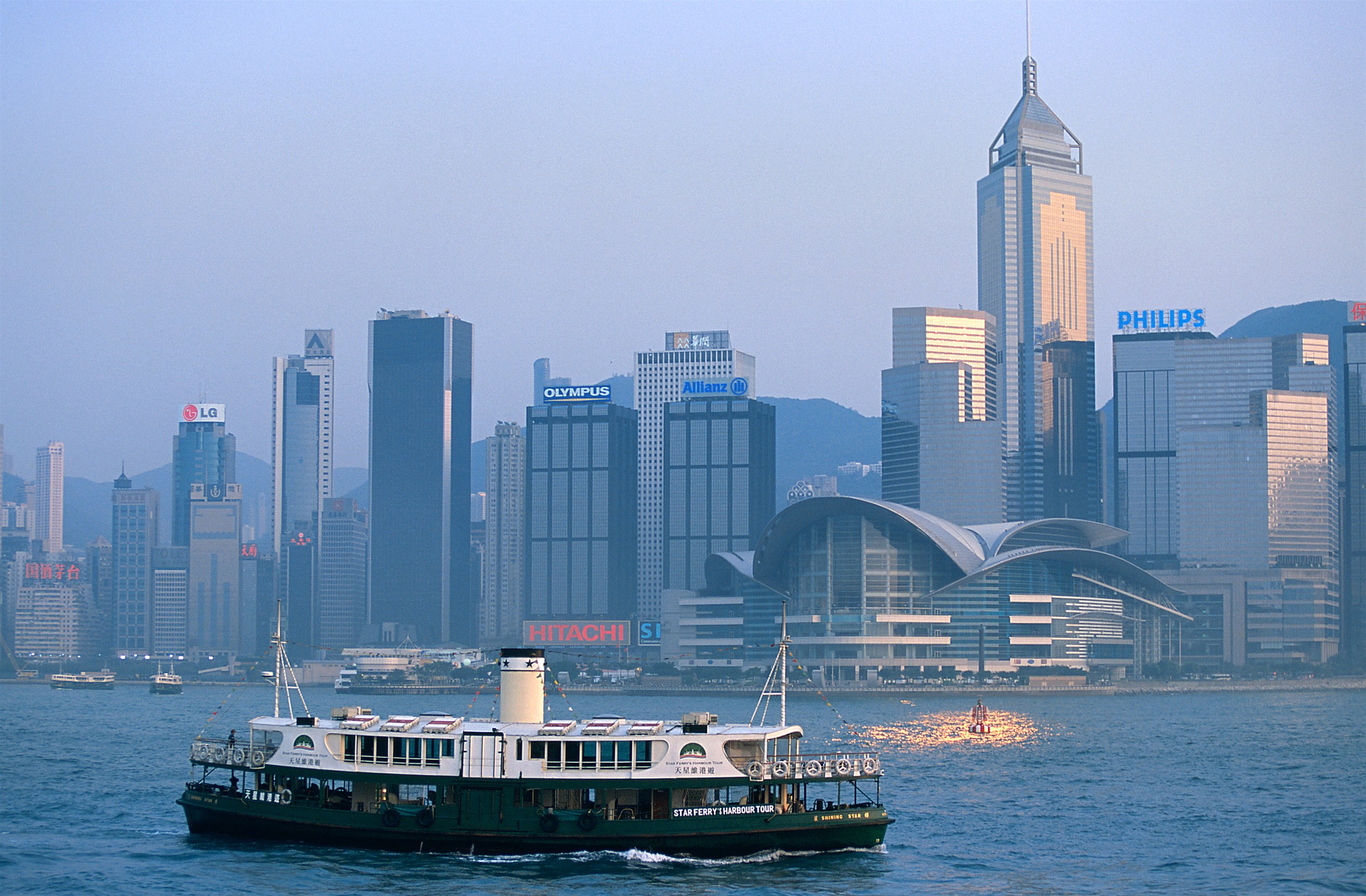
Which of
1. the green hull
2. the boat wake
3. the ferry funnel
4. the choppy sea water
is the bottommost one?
the choppy sea water

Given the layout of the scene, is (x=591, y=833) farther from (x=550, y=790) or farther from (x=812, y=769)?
(x=812, y=769)

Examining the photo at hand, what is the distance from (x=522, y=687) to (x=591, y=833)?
7656 millimetres

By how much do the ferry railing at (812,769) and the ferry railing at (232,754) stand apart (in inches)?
702

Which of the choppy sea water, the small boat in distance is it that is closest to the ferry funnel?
the choppy sea water

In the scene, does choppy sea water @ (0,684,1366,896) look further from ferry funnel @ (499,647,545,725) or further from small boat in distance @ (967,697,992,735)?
ferry funnel @ (499,647,545,725)

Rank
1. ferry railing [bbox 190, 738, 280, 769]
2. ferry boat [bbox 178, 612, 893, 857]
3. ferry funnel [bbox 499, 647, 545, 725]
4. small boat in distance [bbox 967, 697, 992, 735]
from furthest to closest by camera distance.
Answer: small boat in distance [bbox 967, 697, 992, 735], ferry funnel [bbox 499, 647, 545, 725], ferry railing [bbox 190, 738, 280, 769], ferry boat [bbox 178, 612, 893, 857]

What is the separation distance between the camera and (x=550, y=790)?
2248 inches

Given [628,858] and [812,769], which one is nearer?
[628,858]

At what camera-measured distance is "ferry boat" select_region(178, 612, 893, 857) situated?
185ft

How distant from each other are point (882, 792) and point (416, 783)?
30.0 m

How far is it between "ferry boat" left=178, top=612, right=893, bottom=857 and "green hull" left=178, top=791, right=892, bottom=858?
0.04m

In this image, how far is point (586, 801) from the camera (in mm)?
57344

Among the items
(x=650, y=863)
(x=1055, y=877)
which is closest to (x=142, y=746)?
(x=650, y=863)

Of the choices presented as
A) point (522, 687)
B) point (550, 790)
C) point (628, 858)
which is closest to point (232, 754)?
point (522, 687)
